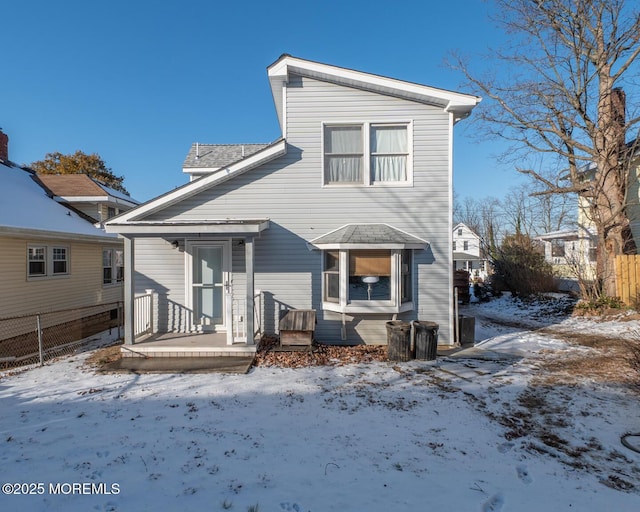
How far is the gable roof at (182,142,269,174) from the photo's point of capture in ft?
35.3

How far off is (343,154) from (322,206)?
4.69 ft

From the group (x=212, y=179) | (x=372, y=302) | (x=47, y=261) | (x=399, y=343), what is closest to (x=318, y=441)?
(x=399, y=343)

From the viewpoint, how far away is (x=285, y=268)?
7.80m

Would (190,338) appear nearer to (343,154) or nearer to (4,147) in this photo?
(343,154)

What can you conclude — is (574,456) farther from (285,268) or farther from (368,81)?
(368,81)

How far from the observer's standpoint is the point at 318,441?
380cm

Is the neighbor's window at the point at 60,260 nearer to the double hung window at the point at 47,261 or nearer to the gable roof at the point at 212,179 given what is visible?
the double hung window at the point at 47,261

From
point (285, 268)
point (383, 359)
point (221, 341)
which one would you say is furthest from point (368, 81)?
point (221, 341)

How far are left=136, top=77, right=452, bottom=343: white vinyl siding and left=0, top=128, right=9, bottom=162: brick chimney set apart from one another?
446 inches

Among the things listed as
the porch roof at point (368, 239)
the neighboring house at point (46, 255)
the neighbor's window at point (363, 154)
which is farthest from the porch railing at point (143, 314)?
the neighbor's window at point (363, 154)

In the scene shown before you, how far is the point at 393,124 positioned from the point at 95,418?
8206mm

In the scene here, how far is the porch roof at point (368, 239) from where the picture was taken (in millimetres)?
7109

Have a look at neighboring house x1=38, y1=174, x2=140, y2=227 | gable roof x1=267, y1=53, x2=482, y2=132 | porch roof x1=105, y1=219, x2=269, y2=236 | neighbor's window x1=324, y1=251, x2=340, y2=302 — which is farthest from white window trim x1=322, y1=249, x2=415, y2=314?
neighboring house x1=38, y1=174, x2=140, y2=227

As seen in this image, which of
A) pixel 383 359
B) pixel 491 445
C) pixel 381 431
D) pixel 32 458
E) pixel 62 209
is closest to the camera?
pixel 32 458
